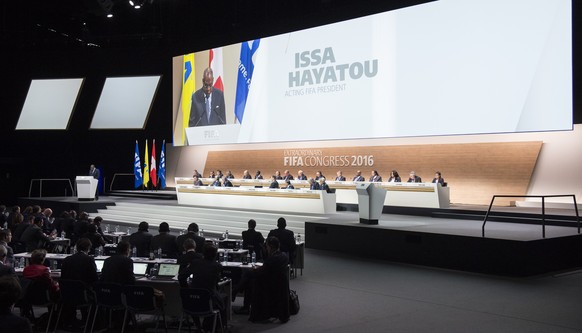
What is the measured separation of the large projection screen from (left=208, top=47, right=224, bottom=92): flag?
6cm

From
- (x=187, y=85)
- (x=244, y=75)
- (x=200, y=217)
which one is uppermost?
(x=187, y=85)

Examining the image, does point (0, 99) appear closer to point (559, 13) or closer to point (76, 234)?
point (76, 234)

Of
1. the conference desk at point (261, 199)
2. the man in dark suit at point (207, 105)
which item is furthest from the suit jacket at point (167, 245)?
the man in dark suit at point (207, 105)

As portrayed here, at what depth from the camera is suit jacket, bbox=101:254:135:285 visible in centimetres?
585

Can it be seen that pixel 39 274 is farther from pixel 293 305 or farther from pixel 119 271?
pixel 293 305

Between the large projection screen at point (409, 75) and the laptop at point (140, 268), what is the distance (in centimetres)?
981

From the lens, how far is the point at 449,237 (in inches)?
376

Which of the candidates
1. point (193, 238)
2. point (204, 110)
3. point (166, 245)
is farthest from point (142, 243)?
point (204, 110)

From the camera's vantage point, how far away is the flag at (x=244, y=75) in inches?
771

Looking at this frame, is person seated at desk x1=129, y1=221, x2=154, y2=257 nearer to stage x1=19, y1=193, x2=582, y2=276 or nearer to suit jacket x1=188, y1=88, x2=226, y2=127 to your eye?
stage x1=19, y1=193, x2=582, y2=276

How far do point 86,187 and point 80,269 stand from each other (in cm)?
1362

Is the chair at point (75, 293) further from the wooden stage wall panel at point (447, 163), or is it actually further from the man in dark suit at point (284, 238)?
the wooden stage wall panel at point (447, 163)

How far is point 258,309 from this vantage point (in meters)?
6.37

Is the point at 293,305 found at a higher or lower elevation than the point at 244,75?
lower
